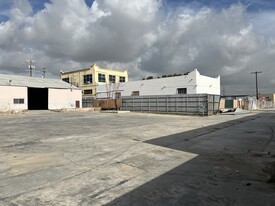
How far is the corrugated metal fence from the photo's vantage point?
3331cm

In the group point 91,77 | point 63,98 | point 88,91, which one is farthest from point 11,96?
point 91,77

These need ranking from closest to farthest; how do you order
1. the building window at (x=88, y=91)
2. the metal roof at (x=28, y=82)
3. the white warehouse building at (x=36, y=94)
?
1. the white warehouse building at (x=36, y=94)
2. the metal roof at (x=28, y=82)
3. the building window at (x=88, y=91)

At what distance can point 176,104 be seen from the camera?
36.6 meters

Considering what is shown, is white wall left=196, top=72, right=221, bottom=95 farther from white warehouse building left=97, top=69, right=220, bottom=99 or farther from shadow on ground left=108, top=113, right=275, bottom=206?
shadow on ground left=108, top=113, right=275, bottom=206

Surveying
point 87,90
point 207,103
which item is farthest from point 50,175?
point 87,90

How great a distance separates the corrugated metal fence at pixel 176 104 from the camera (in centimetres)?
3331

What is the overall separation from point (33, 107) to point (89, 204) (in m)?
49.7

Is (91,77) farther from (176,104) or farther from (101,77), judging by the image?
(176,104)

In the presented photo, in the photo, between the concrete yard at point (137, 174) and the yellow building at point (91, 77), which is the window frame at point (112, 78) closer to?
the yellow building at point (91, 77)

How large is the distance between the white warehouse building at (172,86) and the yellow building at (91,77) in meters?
7.03

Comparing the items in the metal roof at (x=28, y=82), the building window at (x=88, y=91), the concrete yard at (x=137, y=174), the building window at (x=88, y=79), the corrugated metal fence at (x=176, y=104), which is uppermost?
the building window at (x=88, y=79)

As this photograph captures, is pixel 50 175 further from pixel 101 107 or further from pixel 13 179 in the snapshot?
pixel 101 107

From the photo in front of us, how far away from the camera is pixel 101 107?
47.7m

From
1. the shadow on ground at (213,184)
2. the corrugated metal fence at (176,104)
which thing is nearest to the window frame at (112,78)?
the corrugated metal fence at (176,104)
